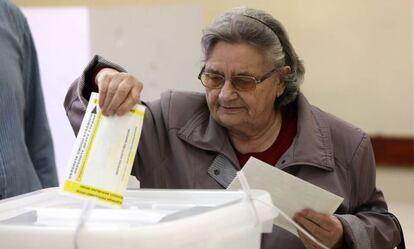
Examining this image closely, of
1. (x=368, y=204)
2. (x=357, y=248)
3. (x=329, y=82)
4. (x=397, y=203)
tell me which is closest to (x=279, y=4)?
(x=329, y=82)

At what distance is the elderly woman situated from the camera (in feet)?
4.68

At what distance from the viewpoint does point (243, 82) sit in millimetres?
1444

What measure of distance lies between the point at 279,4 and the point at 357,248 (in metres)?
1.61

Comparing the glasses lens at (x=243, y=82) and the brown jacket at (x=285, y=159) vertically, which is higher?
the glasses lens at (x=243, y=82)

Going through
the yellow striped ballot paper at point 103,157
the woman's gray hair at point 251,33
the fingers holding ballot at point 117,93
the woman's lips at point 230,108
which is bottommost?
the woman's lips at point 230,108

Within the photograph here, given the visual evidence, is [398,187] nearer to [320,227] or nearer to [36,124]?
[320,227]

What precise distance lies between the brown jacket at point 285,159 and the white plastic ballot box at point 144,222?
0.37 m

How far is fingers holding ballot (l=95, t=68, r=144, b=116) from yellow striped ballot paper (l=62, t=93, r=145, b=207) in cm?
1

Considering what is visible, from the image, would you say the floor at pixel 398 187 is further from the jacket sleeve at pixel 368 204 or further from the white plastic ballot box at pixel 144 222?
the white plastic ballot box at pixel 144 222

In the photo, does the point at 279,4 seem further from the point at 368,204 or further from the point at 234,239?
the point at 234,239

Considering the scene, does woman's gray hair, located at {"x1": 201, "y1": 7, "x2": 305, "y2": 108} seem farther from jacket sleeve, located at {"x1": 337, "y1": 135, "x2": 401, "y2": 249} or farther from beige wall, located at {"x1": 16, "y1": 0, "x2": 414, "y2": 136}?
beige wall, located at {"x1": 16, "y1": 0, "x2": 414, "y2": 136}

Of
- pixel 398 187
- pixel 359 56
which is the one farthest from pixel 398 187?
pixel 359 56

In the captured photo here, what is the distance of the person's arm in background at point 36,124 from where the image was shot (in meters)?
1.67

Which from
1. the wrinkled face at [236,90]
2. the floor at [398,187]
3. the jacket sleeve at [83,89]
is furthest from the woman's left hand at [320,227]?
the floor at [398,187]
